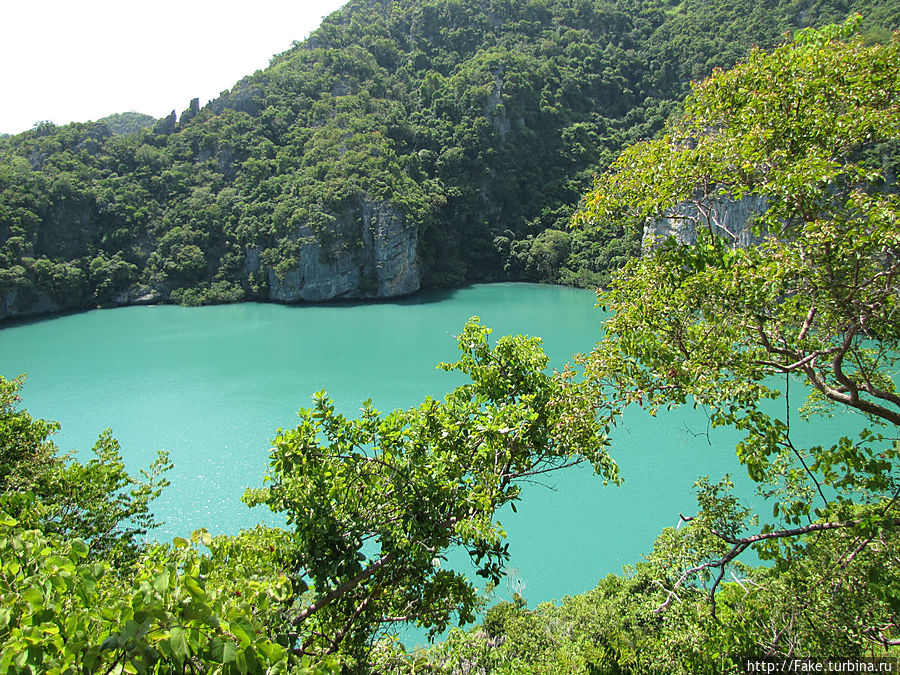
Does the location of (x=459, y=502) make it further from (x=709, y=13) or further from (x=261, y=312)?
(x=709, y=13)

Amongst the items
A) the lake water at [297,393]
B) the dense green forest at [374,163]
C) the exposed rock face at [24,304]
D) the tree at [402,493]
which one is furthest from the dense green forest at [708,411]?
the exposed rock face at [24,304]

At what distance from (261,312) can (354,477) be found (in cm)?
3259

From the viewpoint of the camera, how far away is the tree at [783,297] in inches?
97.9

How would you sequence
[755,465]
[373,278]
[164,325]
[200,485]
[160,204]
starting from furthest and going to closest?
[160,204]
[373,278]
[164,325]
[200,485]
[755,465]

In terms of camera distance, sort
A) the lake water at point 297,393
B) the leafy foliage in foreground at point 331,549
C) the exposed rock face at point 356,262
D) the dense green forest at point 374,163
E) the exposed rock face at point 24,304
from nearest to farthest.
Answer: the leafy foliage in foreground at point 331,549 < the lake water at point 297,393 < the exposed rock face at point 24,304 < the exposed rock face at point 356,262 < the dense green forest at point 374,163

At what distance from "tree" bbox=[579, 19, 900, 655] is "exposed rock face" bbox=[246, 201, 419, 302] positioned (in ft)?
108

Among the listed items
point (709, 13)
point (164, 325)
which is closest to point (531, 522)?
point (164, 325)

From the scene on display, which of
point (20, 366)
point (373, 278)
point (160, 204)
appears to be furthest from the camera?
point (160, 204)

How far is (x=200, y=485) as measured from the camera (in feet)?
39.4

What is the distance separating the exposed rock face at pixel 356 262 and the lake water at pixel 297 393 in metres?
1.72

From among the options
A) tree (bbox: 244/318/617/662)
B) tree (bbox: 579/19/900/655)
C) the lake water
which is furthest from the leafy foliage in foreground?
the lake water

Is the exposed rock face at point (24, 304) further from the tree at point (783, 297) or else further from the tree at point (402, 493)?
the tree at point (783, 297)

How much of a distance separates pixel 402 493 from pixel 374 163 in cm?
3691

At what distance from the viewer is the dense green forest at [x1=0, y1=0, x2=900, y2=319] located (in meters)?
35.1
